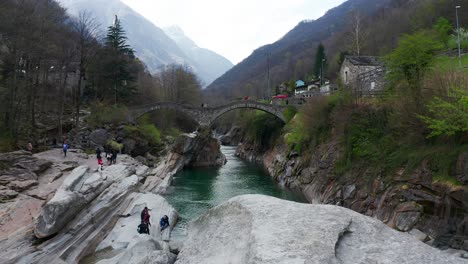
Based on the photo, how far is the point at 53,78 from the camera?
41.6 m

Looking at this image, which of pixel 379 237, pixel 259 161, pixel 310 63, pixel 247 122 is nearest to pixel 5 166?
pixel 379 237

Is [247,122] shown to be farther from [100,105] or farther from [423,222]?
[423,222]

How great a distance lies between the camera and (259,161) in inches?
2034

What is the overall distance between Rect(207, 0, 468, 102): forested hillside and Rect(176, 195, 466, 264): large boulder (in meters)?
47.0

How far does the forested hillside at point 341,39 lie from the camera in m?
50.6

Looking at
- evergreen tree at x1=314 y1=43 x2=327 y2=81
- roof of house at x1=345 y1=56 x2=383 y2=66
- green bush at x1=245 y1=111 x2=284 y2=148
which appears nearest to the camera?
roof of house at x1=345 y1=56 x2=383 y2=66

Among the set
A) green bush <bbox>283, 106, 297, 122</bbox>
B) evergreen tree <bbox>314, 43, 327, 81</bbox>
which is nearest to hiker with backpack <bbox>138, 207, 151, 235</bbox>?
green bush <bbox>283, 106, 297, 122</bbox>

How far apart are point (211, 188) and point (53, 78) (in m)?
26.2

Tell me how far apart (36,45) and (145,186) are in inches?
544

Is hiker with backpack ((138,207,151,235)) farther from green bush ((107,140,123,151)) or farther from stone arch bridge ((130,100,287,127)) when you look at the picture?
stone arch bridge ((130,100,287,127))

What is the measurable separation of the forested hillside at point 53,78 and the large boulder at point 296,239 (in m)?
21.6

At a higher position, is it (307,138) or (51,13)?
(51,13)

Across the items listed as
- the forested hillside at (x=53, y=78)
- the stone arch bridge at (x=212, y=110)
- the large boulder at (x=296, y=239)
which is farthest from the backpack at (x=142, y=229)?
the stone arch bridge at (x=212, y=110)

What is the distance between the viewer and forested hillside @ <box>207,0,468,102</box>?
50.6 m
